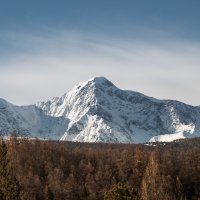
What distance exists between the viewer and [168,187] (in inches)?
7544

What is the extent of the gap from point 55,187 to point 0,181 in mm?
133672

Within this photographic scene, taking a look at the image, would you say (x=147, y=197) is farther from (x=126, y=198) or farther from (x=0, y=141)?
(x=0, y=141)

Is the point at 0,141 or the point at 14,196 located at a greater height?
the point at 0,141

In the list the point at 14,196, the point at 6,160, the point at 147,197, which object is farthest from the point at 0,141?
the point at 147,197

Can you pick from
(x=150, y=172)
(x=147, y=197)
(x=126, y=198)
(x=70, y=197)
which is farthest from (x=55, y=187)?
(x=126, y=198)

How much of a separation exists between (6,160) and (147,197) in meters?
86.3

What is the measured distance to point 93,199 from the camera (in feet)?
626

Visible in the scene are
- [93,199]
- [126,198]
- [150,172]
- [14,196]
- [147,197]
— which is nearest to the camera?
[14,196]

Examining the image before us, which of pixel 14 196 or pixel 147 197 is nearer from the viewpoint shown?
pixel 14 196

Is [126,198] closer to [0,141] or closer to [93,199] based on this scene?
[0,141]

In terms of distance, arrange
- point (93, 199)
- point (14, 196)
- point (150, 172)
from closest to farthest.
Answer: point (14, 196), point (150, 172), point (93, 199)

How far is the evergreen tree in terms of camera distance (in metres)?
66.4

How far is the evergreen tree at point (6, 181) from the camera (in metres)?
66.4

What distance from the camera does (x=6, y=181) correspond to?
219 ft
